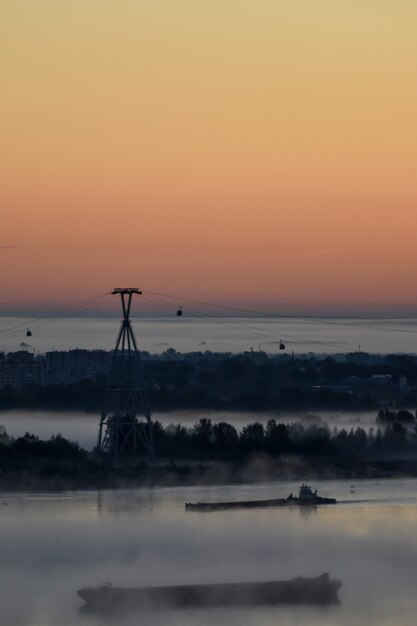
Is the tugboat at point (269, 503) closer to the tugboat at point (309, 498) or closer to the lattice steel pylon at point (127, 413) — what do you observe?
the tugboat at point (309, 498)

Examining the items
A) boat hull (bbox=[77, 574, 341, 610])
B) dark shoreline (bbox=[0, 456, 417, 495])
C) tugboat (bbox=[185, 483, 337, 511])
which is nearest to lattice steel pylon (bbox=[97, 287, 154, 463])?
dark shoreline (bbox=[0, 456, 417, 495])

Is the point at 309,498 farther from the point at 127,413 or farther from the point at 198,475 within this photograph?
the point at 127,413

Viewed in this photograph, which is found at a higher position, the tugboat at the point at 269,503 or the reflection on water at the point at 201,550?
the tugboat at the point at 269,503

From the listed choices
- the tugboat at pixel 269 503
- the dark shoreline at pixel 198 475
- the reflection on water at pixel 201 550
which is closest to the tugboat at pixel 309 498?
the tugboat at pixel 269 503

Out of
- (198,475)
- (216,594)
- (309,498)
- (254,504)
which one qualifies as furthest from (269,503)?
(216,594)

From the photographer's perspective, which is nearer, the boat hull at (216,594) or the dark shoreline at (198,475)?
the boat hull at (216,594)

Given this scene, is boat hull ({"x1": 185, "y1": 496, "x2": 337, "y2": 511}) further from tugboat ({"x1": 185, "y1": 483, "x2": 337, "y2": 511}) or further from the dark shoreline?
the dark shoreline
